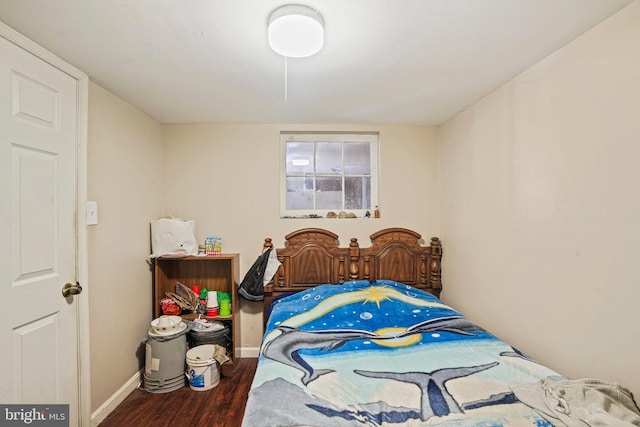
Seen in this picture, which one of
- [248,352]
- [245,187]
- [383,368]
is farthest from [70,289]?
[383,368]

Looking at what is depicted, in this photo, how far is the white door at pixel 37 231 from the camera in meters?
1.35

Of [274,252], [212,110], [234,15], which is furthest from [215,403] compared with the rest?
[234,15]

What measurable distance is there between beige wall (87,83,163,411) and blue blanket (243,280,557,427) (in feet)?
3.84

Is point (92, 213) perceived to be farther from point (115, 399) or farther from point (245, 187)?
point (115, 399)

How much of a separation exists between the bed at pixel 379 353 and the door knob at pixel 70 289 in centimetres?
115

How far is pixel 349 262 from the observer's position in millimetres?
2795

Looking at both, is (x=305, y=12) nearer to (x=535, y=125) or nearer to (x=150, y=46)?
(x=150, y=46)

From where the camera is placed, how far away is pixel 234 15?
1.29 m

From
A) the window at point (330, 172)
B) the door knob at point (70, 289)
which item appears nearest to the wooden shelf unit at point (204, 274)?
the window at point (330, 172)

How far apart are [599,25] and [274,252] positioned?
8.43ft

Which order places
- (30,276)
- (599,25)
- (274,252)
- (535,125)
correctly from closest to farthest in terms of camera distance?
1. (599,25)
2. (30,276)
3. (535,125)
4. (274,252)

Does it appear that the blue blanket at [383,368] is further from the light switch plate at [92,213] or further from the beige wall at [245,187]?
the light switch plate at [92,213]

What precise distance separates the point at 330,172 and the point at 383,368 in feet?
6.35

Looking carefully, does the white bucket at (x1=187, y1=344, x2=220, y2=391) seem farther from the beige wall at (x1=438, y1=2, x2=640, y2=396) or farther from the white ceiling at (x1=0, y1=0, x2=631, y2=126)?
the beige wall at (x1=438, y1=2, x2=640, y2=396)
